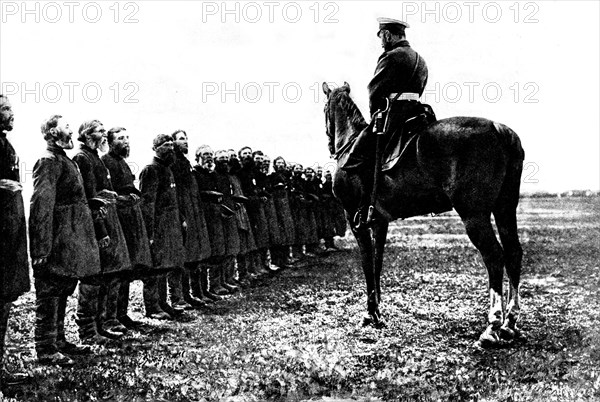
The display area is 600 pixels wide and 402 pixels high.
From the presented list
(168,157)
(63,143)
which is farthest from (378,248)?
(63,143)

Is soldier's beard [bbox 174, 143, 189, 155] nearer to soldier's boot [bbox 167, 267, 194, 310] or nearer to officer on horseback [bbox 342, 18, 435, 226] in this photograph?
soldier's boot [bbox 167, 267, 194, 310]

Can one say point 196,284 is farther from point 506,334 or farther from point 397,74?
point 506,334

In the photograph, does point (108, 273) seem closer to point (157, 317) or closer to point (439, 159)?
point (157, 317)

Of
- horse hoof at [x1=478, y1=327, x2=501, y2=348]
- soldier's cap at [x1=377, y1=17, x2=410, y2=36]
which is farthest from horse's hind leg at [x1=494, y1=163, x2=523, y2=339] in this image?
soldier's cap at [x1=377, y1=17, x2=410, y2=36]

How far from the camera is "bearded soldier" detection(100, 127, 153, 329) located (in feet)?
22.9

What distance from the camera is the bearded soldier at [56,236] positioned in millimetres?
5438

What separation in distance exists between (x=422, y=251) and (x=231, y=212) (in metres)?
6.25

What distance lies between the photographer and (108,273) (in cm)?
646

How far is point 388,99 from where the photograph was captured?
6844 millimetres

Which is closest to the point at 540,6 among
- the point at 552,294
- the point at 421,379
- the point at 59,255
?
the point at 552,294

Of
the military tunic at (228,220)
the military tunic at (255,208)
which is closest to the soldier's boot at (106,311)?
the military tunic at (228,220)

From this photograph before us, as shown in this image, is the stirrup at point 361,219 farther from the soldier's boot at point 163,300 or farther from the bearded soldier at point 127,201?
the soldier's boot at point 163,300

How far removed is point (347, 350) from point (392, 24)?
A: 11.5 feet

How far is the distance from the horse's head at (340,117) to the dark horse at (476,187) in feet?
3.12
